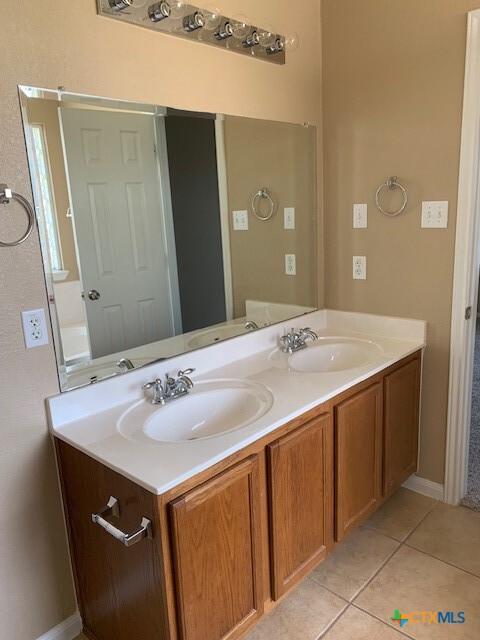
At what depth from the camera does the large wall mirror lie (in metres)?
1.54

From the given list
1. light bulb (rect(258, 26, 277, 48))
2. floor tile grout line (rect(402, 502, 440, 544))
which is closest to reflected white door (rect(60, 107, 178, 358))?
light bulb (rect(258, 26, 277, 48))

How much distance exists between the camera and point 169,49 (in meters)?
1.74

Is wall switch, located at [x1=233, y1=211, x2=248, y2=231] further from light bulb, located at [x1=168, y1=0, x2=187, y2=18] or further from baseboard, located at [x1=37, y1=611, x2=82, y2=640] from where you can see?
baseboard, located at [x1=37, y1=611, x2=82, y2=640]

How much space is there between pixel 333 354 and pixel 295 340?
22 cm

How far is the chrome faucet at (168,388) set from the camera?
A: 66.7 inches

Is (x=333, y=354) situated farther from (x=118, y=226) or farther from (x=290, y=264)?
(x=118, y=226)

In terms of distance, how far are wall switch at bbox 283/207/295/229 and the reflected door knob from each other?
106 centimetres

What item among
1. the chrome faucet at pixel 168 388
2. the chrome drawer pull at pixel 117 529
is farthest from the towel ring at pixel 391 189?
the chrome drawer pull at pixel 117 529

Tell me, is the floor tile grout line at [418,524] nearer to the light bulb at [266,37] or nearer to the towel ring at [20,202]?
the towel ring at [20,202]

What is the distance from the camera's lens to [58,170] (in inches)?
59.6

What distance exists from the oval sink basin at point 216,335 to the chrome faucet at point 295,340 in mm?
196

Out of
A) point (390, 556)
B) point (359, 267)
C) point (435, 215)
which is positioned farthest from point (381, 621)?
point (435, 215)

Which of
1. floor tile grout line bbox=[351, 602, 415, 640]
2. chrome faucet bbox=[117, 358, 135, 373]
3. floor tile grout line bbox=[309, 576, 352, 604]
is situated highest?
chrome faucet bbox=[117, 358, 135, 373]

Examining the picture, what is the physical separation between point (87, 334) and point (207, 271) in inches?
24.0
